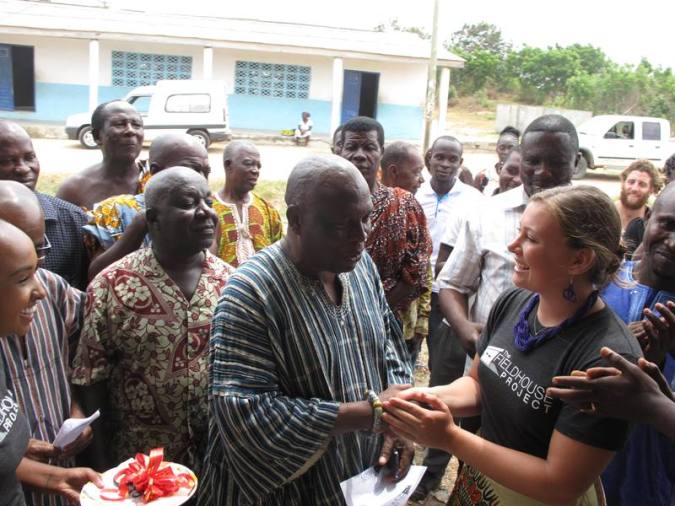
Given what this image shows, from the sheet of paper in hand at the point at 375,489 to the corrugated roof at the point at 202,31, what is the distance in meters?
20.5

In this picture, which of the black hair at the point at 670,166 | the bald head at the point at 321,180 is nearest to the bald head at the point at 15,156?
the bald head at the point at 321,180

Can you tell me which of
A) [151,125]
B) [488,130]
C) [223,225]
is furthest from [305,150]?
[223,225]

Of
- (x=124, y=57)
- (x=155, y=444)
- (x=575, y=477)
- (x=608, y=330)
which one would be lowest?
(x=155, y=444)

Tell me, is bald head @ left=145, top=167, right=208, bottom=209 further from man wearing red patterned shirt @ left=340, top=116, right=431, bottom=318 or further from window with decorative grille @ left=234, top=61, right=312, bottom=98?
window with decorative grille @ left=234, top=61, right=312, bottom=98

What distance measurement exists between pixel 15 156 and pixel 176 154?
0.79 metres

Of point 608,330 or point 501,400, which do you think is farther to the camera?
point 501,400

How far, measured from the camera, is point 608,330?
70.4 inches

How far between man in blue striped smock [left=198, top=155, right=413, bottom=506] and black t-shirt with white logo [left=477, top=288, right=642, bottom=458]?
1.09 feet

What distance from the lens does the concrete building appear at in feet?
67.9

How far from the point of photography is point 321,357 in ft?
6.16

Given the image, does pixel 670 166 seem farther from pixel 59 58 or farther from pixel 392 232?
pixel 59 58

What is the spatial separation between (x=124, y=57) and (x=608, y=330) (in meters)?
22.4

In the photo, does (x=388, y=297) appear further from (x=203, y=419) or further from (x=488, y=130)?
(x=488, y=130)

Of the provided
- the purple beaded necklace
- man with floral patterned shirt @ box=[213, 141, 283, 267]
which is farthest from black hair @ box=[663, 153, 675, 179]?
the purple beaded necklace
